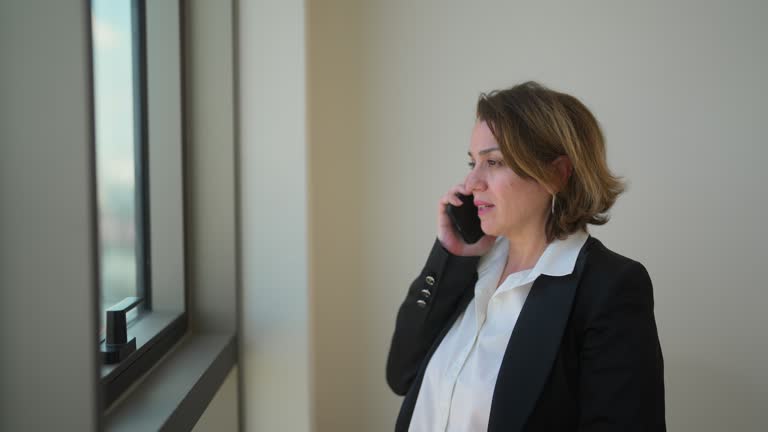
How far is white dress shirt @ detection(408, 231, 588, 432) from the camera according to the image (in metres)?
1.21

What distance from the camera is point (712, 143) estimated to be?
6.36ft

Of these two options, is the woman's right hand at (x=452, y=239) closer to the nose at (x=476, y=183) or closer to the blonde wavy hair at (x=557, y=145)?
the nose at (x=476, y=183)

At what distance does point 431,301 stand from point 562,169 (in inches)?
18.0

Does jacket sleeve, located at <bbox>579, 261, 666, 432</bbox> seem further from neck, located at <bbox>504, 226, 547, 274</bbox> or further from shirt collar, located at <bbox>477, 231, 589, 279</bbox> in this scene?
neck, located at <bbox>504, 226, 547, 274</bbox>

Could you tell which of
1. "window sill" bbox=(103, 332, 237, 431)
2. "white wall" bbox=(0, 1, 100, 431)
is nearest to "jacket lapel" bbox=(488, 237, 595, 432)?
"window sill" bbox=(103, 332, 237, 431)

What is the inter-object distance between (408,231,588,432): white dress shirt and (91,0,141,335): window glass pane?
765 mm

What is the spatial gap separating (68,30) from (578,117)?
3.31 feet

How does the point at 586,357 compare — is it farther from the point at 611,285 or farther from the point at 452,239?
the point at 452,239

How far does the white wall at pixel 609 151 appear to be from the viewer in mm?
1933

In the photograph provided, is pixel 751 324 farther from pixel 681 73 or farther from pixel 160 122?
pixel 160 122

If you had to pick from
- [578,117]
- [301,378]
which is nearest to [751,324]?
[578,117]

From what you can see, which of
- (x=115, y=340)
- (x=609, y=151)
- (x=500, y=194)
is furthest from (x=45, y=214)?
(x=609, y=151)

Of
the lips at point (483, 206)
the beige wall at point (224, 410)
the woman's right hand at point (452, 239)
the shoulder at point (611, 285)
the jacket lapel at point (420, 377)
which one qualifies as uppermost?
the lips at point (483, 206)

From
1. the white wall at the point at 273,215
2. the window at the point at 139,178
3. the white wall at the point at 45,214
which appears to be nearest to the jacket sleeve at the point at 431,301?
the white wall at the point at 273,215
